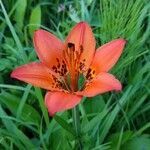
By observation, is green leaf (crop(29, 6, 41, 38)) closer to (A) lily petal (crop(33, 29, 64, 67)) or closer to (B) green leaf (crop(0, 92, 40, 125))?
(B) green leaf (crop(0, 92, 40, 125))

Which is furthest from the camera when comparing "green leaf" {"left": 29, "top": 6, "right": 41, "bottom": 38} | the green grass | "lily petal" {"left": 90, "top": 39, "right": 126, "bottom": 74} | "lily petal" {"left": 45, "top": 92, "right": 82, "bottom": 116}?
"green leaf" {"left": 29, "top": 6, "right": 41, "bottom": 38}

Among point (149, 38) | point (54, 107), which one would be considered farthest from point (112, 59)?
point (149, 38)

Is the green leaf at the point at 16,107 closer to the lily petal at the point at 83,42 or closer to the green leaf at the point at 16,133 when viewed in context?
the green leaf at the point at 16,133

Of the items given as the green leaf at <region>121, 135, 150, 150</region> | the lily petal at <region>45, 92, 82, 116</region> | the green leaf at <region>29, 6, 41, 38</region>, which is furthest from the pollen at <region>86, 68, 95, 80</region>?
the green leaf at <region>29, 6, 41, 38</region>

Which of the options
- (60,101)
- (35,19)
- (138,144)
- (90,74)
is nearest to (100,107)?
(138,144)

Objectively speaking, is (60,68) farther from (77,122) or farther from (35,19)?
(35,19)
